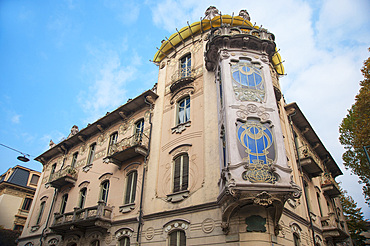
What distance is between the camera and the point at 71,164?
23.3m

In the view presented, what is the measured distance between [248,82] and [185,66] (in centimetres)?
666

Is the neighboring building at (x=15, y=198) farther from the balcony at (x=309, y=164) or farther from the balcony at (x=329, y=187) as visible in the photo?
the balcony at (x=329, y=187)

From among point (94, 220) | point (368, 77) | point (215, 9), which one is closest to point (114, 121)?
point (94, 220)

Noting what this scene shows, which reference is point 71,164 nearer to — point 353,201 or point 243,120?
point 243,120

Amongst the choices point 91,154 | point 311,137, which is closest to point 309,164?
point 311,137

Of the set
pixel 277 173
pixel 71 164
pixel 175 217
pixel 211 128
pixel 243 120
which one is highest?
pixel 71 164

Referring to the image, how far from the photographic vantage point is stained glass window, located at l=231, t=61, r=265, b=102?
12250 mm

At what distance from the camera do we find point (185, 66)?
18.3 metres

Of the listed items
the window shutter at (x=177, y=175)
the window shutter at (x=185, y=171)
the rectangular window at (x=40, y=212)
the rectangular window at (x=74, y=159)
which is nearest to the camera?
the window shutter at (x=185, y=171)

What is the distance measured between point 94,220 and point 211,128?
880 cm

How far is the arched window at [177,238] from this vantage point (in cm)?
1196

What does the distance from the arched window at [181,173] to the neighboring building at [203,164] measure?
0.18 ft

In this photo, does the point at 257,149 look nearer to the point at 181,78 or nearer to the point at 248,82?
the point at 248,82

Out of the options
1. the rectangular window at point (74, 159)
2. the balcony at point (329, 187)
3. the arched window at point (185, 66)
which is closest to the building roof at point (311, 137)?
the balcony at point (329, 187)
